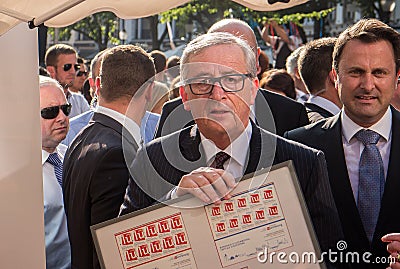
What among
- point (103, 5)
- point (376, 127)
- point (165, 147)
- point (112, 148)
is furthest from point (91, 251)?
point (376, 127)

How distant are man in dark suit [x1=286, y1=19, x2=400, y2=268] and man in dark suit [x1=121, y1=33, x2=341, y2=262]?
1.28 feet

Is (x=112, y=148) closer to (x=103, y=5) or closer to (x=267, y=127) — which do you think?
(x=103, y=5)

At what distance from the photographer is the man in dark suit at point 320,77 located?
5.71m

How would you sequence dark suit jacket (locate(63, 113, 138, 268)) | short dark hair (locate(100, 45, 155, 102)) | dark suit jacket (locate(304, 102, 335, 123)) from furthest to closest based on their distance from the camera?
1. dark suit jacket (locate(304, 102, 335, 123))
2. short dark hair (locate(100, 45, 155, 102))
3. dark suit jacket (locate(63, 113, 138, 268))

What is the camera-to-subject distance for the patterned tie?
3592 millimetres

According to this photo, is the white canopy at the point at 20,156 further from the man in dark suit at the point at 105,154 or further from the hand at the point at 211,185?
the hand at the point at 211,185

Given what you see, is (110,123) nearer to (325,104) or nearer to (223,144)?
(223,144)

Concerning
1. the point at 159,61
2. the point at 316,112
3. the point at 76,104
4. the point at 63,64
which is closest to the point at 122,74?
the point at 316,112

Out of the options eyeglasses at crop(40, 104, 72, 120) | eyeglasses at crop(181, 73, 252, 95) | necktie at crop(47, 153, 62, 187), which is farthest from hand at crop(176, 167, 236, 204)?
eyeglasses at crop(40, 104, 72, 120)

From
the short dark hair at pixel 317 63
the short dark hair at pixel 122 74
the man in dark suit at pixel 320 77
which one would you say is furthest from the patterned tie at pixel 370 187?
the short dark hair at pixel 317 63

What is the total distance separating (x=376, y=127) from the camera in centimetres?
376

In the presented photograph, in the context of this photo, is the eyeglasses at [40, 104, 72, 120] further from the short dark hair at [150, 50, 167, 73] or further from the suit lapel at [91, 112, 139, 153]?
the short dark hair at [150, 50, 167, 73]

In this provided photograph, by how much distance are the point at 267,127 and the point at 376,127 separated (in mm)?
640

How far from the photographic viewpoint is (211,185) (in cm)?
292
